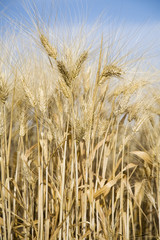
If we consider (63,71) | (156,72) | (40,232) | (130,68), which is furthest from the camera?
(156,72)

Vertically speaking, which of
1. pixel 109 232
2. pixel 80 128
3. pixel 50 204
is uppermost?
pixel 80 128

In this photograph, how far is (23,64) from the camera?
1.16 metres

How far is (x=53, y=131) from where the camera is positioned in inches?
42.4

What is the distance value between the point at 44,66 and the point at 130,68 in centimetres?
49

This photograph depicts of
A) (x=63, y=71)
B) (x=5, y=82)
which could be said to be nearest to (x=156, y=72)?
(x=63, y=71)

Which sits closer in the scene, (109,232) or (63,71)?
(63,71)

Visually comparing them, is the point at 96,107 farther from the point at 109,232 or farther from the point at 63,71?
the point at 109,232

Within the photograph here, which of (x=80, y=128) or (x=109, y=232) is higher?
(x=80, y=128)

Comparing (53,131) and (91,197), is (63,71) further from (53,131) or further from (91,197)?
(91,197)

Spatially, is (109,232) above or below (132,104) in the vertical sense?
below

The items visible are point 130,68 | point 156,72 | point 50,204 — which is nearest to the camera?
point 130,68

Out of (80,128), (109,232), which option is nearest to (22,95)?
(80,128)

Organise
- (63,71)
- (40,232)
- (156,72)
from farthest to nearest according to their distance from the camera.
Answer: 1. (156,72)
2. (40,232)
3. (63,71)

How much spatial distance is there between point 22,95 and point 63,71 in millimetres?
325
